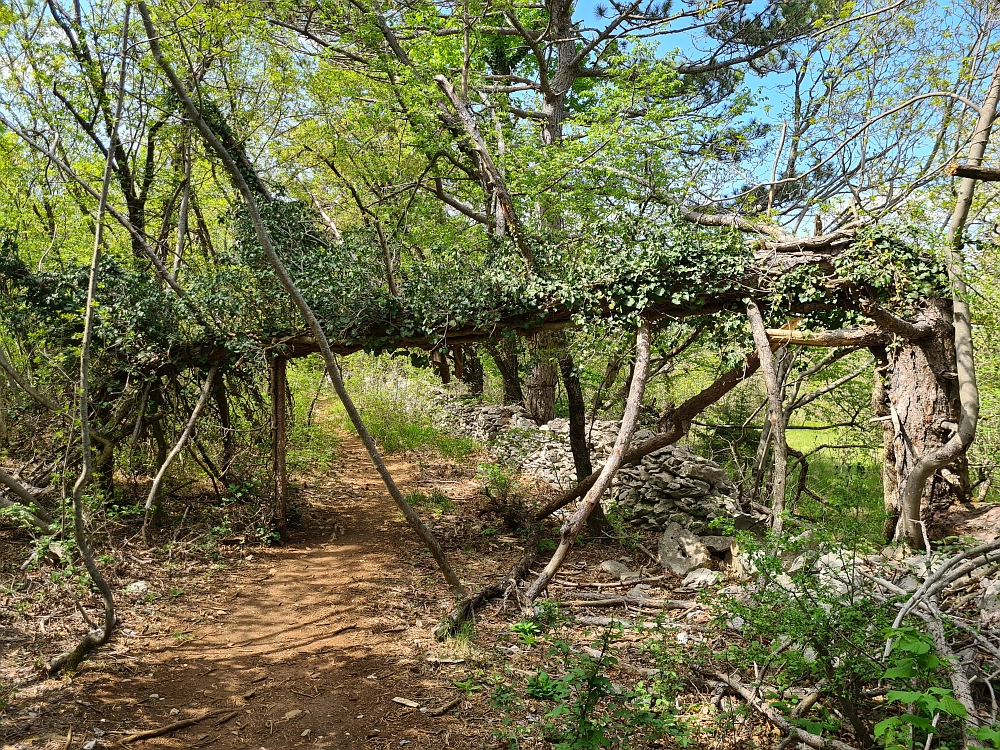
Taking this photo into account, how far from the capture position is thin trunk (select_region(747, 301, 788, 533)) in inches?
200

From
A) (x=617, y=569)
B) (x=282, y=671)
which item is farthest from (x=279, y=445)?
(x=617, y=569)

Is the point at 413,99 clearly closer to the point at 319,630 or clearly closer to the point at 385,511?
the point at 385,511

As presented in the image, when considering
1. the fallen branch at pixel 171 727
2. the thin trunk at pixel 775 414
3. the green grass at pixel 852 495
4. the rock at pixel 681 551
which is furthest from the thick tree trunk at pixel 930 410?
the fallen branch at pixel 171 727

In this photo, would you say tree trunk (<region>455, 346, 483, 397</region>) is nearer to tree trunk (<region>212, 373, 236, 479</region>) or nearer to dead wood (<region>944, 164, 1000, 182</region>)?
tree trunk (<region>212, 373, 236, 479</region>)

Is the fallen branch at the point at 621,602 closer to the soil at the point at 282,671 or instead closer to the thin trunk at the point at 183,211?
the soil at the point at 282,671

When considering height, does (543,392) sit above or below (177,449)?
above

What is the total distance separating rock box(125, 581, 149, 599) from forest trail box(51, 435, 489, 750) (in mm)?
313

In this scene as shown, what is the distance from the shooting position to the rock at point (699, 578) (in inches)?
245

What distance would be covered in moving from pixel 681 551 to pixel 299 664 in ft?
13.9

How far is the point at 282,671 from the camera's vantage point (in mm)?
4512

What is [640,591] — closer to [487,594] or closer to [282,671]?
[487,594]

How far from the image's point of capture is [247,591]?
601 cm

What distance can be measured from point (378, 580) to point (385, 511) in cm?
228

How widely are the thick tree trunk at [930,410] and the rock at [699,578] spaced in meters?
1.78
